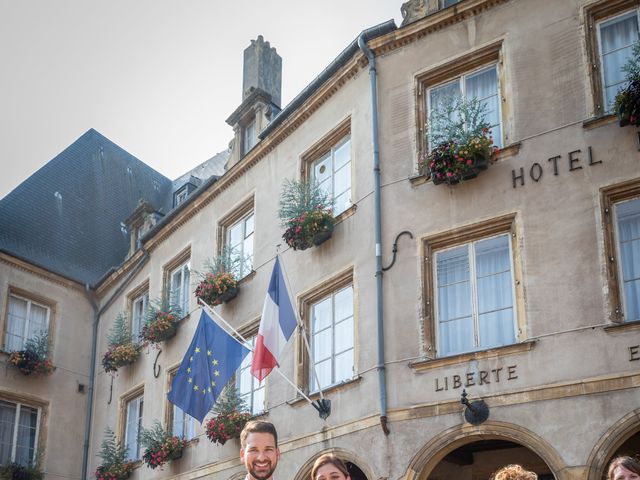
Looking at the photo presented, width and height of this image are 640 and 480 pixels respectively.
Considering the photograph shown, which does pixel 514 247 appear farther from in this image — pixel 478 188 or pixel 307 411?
pixel 307 411

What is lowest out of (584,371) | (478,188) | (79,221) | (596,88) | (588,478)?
(588,478)

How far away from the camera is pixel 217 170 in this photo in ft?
90.6

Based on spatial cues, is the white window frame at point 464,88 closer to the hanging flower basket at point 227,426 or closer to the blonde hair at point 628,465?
the hanging flower basket at point 227,426

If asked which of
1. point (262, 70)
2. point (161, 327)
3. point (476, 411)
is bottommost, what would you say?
point (476, 411)

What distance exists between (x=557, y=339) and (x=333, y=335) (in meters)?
4.31

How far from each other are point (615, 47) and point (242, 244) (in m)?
8.62

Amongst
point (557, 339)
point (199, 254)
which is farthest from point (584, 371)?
point (199, 254)

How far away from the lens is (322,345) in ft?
50.9

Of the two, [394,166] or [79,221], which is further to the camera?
[79,221]

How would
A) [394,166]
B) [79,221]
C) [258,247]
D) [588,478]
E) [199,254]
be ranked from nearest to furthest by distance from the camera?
[588,478] → [394,166] → [258,247] → [199,254] → [79,221]

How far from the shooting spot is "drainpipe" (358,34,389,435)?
13352mm

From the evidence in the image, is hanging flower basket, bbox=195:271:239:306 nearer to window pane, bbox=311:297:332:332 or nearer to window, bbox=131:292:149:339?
window pane, bbox=311:297:332:332

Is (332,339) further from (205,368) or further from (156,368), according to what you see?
(156,368)

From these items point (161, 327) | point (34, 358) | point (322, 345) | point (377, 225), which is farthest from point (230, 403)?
point (34, 358)
